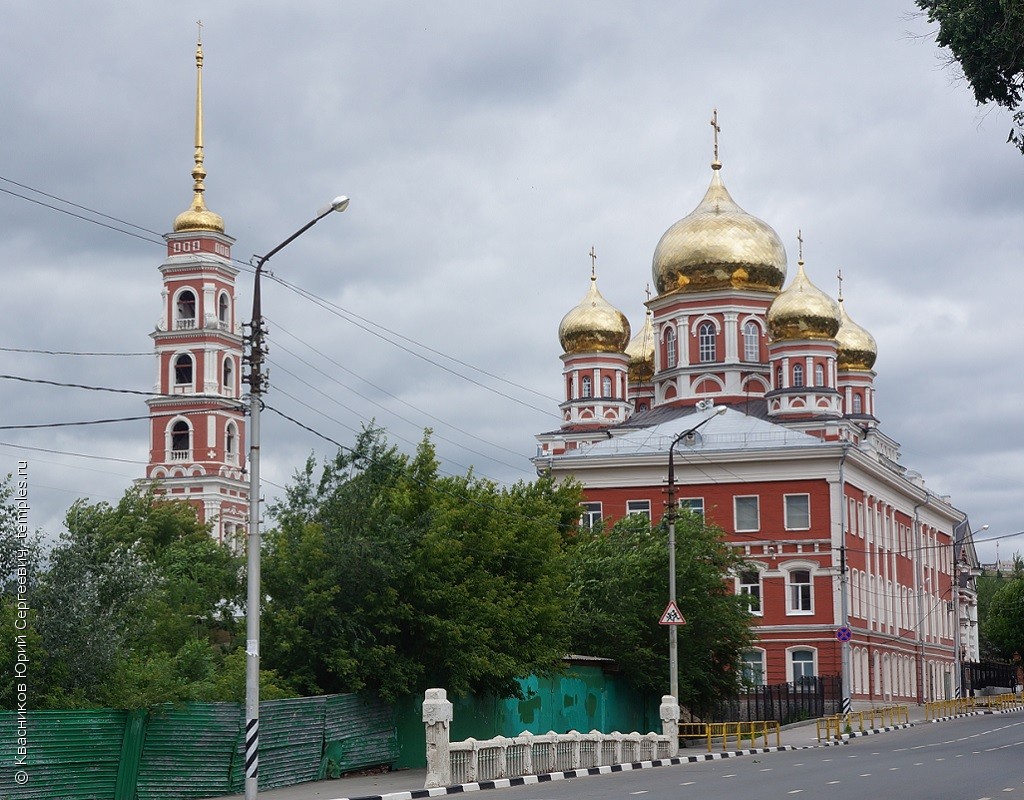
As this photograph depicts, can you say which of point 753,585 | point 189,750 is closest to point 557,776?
point 189,750

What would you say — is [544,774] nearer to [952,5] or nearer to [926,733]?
[952,5]

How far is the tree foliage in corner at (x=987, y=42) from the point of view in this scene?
1934cm

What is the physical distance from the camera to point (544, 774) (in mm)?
29641

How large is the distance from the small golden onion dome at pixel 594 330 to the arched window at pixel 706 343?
5.59m

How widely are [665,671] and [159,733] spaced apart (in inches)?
793

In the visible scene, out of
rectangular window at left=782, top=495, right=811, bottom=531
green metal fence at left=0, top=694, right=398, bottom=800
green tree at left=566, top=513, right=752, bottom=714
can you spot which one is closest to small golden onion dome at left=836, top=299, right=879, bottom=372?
rectangular window at left=782, top=495, right=811, bottom=531

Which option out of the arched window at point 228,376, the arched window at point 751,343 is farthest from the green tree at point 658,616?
the arched window at point 228,376

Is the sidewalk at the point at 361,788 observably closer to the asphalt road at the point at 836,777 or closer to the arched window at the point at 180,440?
the asphalt road at the point at 836,777

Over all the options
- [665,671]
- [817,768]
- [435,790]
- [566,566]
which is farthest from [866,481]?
[435,790]

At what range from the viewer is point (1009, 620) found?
10244cm

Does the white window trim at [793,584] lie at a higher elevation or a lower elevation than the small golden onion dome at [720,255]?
lower

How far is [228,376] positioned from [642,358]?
2058cm

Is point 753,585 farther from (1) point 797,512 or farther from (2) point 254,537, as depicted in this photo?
(2) point 254,537

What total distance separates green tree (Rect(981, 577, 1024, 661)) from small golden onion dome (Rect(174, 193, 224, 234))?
51055mm
